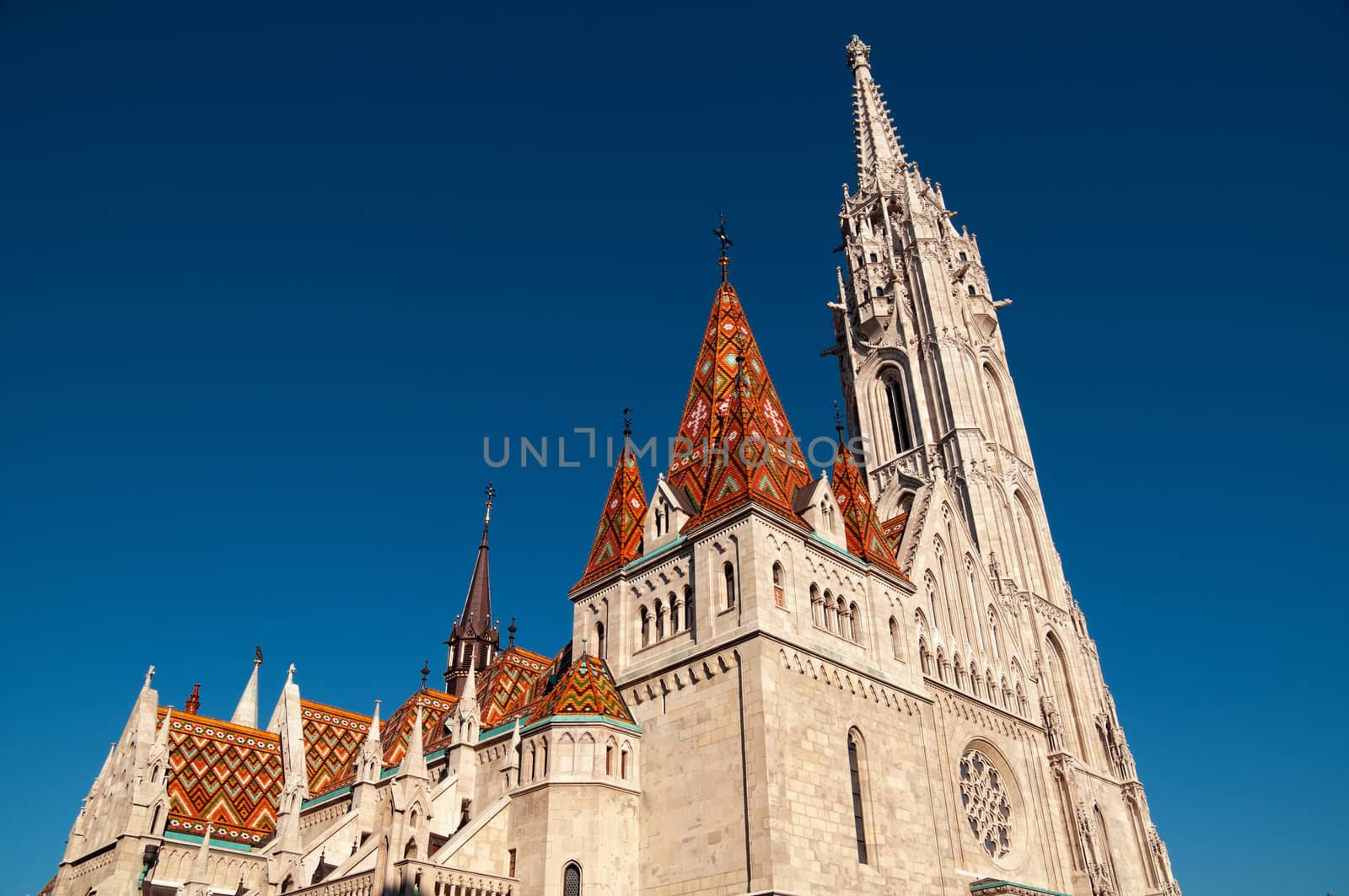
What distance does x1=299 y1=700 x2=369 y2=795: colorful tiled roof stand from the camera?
35.3 meters

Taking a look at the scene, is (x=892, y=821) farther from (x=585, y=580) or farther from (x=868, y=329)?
(x=868, y=329)

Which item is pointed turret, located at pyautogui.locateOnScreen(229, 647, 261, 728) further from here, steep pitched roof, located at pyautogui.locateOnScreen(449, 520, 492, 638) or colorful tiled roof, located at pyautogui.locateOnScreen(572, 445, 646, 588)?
colorful tiled roof, located at pyautogui.locateOnScreen(572, 445, 646, 588)

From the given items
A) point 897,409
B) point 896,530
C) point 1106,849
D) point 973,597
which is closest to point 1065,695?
point 1106,849

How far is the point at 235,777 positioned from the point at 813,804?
24.3 metres

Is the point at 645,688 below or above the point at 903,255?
below

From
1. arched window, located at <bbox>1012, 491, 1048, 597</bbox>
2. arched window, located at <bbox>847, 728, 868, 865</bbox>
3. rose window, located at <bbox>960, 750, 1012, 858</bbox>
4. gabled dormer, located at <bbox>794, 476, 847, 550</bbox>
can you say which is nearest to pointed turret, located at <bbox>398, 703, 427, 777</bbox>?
arched window, located at <bbox>847, 728, 868, 865</bbox>

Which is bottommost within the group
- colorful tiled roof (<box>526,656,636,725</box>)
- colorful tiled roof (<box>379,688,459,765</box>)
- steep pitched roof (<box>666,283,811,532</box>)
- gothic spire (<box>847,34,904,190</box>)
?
colorful tiled roof (<box>526,656,636,725</box>)

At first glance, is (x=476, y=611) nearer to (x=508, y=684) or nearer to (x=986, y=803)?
(x=508, y=684)

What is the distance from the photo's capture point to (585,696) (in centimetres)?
2275

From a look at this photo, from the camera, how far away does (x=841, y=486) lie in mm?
28672

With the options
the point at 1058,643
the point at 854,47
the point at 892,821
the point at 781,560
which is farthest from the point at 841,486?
the point at 854,47

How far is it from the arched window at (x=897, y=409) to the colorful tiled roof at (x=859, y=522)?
40.0 ft

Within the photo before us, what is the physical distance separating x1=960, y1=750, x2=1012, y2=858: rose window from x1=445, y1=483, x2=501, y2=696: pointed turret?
29242mm

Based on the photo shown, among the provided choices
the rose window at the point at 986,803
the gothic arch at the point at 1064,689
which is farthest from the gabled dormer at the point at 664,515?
the gothic arch at the point at 1064,689
